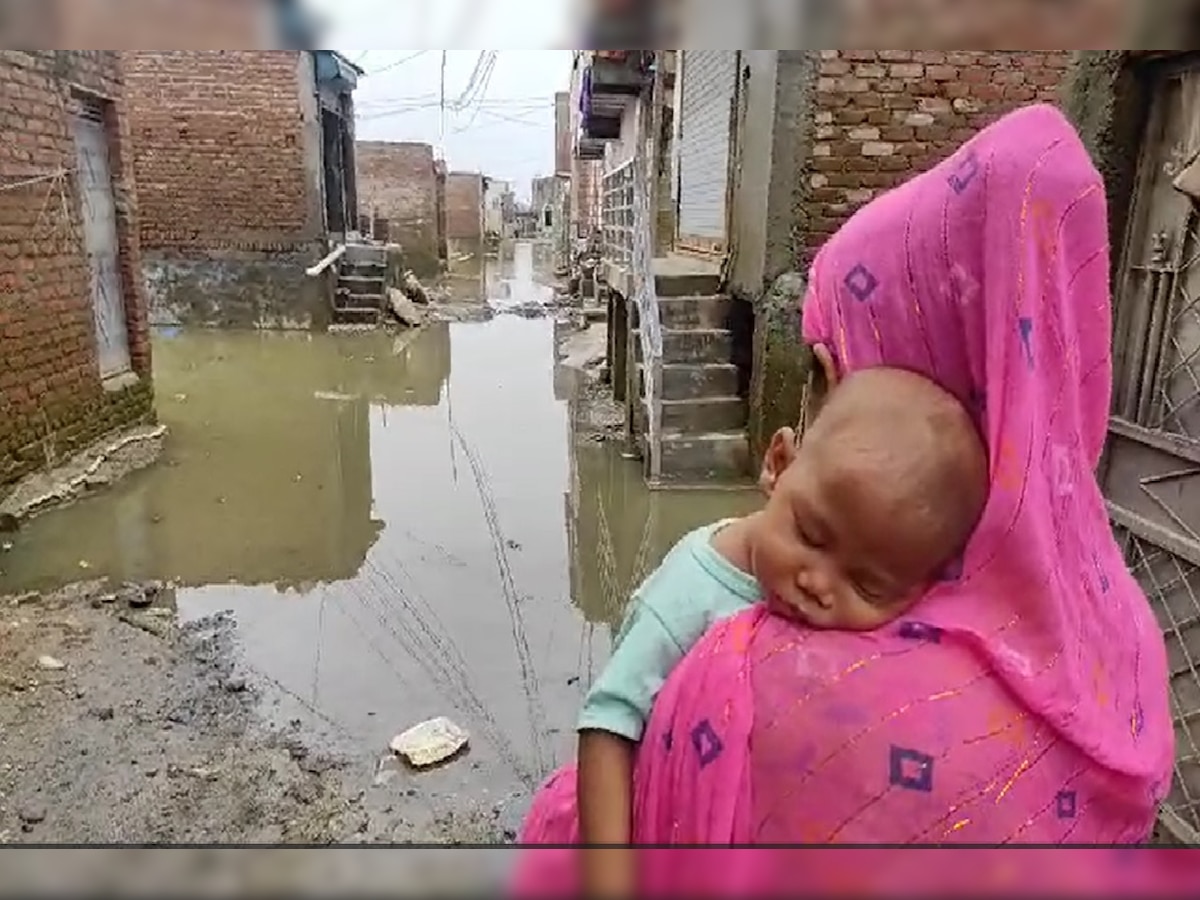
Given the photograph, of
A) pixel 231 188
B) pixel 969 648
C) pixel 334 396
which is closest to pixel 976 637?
pixel 969 648

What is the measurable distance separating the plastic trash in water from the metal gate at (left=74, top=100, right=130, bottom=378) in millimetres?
4271

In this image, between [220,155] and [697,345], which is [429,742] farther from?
[220,155]

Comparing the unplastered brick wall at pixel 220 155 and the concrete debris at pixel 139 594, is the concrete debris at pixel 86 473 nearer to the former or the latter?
the concrete debris at pixel 139 594

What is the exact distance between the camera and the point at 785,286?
5.50m

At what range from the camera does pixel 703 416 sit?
611cm

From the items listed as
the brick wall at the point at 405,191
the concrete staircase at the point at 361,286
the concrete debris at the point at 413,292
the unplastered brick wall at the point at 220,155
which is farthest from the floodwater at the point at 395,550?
the brick wall at the point at 405,191

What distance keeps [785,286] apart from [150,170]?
10.5 meters

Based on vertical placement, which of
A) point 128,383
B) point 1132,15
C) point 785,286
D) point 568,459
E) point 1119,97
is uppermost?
point 1119,97

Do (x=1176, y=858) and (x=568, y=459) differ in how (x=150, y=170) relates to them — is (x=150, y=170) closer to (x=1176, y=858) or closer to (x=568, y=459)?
(x=568, y=459)

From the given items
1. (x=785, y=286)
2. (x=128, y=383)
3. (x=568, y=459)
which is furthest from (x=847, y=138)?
(x=128, y=383)

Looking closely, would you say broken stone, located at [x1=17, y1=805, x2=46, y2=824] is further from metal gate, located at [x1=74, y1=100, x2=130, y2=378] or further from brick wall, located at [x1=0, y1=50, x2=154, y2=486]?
metal gate, located at [x1=74, y1=100, x2=130, y2=378]

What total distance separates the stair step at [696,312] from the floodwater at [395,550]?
1.09 meters

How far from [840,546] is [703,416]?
5367mm

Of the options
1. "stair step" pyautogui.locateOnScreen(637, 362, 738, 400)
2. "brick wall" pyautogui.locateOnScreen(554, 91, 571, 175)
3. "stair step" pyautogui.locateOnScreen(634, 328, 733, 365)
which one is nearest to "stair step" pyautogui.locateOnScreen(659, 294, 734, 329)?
"stair step" pyautogui.locateOnScreen(634, 328, 733, 365)
